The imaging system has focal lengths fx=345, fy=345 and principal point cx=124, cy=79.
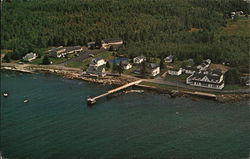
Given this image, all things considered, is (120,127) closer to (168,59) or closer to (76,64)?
(168,59)

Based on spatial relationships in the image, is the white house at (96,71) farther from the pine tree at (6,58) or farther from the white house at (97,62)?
the pine tree at (6,58)

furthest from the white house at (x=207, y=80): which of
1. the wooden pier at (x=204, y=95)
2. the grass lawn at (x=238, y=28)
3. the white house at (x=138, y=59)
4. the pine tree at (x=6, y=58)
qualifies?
the pine tree at (x=6, y=58)

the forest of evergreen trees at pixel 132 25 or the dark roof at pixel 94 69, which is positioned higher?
the forest of evergreen trees at pixel 132 25

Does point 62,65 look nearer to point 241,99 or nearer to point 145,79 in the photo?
point 145,79

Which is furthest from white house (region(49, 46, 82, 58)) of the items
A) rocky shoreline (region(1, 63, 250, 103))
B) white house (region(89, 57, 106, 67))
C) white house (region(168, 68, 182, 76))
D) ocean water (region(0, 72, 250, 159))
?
white house (region(168, 68, 182, 76))

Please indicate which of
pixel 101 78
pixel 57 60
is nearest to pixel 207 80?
pixel 101 78

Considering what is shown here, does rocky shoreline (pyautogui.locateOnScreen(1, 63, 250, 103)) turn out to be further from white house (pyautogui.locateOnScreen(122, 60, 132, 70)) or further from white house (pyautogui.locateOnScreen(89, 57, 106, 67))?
white house (pyautogui.locateOnScreen(122, 60, 132, 70))

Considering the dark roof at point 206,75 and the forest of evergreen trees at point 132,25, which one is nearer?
the dark roof at point 206,75
